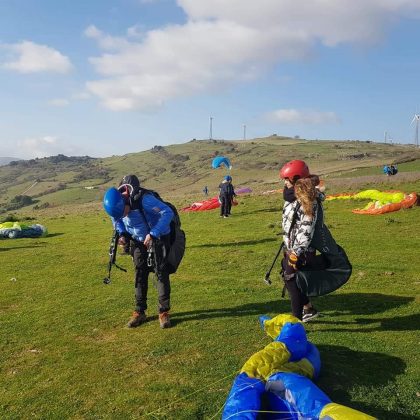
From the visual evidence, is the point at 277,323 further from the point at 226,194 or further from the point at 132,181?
the point at 226,194

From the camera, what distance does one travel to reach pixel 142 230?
8.42 m

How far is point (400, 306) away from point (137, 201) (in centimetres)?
553

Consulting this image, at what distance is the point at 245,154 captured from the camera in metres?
159

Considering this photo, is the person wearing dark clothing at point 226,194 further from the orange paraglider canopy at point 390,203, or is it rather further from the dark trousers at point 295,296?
the dark trousers at point 295,296

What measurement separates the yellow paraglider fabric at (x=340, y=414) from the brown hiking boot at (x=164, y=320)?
15.1ft

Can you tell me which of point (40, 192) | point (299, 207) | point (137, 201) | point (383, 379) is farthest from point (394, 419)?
point (40, 192)

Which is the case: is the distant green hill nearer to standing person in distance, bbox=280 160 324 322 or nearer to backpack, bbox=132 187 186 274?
backpack, bbox=132 187 186 274

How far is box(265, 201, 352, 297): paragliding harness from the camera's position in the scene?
24.7ft

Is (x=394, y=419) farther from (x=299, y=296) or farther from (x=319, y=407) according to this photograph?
(x=299, y=296)

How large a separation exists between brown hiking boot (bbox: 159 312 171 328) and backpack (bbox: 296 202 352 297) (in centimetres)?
263

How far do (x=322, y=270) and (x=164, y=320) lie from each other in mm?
3108

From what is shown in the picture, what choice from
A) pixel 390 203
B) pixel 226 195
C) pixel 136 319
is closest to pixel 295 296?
pixel 136 319

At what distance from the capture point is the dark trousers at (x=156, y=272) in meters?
8.44

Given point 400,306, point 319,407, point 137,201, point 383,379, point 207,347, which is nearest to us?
point 319,407
